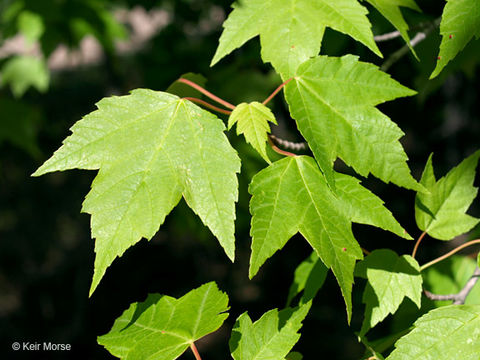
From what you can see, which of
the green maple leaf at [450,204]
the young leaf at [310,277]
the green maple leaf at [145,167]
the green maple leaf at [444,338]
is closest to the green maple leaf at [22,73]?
the green maple leaf at [145,167]

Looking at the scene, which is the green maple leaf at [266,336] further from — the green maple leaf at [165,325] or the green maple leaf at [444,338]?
the green maple leaf at [444,338]

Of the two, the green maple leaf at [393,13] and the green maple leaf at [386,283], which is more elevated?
the green maple leaf at [393,13]

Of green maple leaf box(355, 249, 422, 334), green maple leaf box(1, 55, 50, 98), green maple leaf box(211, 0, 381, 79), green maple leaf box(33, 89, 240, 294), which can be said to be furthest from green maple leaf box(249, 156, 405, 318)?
green maple leaf box(1, 55, 50, 98)

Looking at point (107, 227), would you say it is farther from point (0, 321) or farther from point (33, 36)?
point (0, 321)

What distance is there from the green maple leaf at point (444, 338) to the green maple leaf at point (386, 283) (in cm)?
12

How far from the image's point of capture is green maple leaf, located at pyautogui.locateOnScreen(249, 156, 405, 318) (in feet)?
4.13

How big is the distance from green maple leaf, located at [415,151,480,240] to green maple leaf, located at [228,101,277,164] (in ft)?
1.93

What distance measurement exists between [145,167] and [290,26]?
1.98 ft

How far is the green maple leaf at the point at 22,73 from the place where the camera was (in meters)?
5.20

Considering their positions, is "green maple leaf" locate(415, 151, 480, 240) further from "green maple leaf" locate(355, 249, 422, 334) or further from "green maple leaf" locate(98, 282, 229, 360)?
"green maple leaf" locate(98, 282, 229, 360)

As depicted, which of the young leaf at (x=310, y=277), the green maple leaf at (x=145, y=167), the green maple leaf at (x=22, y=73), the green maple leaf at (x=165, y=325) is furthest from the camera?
the green maple leaf at (x=22, y=73)

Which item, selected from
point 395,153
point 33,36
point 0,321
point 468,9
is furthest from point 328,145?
point 0,321

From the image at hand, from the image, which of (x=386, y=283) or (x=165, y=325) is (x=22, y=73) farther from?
(x=386, y=283)

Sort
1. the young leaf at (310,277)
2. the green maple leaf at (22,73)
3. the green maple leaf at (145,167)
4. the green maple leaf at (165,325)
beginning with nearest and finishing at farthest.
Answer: the green maple leaf at (145,167) → the green maple leaf at (165,325) → the young leaf at (310,277) → the green maple leaf at (22,73)
